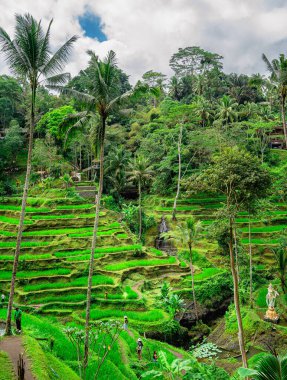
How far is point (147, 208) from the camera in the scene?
45.5m

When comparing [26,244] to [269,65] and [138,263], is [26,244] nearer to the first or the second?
[138,263]

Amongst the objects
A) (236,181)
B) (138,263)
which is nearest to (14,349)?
(236,181)

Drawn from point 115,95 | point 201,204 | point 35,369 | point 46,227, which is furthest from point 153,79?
point 35,369

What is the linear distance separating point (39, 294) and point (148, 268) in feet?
28.9

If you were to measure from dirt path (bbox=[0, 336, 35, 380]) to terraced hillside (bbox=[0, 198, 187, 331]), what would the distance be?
9868 mm

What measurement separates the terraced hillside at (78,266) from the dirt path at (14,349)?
9.87 m

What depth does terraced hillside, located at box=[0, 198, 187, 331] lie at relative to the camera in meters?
22.7

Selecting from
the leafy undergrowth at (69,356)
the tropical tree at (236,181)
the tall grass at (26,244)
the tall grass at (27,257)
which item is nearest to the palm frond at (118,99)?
the tropical tree at (236,181)

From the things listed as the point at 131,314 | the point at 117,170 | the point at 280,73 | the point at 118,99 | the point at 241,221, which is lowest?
the point at 131,314

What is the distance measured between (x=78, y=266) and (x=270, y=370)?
72.3ft

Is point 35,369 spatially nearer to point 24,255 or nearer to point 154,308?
point 154,308

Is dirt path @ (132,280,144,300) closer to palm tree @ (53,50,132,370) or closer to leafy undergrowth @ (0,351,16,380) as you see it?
palm tree @ (53,50,132,370)

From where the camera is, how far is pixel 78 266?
26844mm

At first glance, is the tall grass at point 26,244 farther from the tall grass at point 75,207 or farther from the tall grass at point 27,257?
the tall grass at point 75,207
